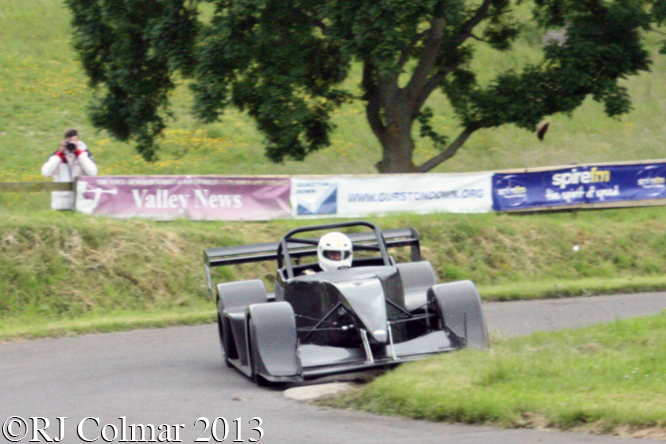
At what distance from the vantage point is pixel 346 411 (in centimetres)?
670

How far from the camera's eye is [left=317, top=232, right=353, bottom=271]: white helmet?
355 inches

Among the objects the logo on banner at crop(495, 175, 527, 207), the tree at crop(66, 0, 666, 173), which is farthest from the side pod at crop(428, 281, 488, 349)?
the tree at crop(66, 0, 666, 173)

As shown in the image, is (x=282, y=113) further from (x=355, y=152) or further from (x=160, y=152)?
(x=355, y=152)

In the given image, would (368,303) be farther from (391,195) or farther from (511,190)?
(511,190)

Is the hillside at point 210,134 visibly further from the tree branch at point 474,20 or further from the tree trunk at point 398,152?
the tree trunk at point 398,152

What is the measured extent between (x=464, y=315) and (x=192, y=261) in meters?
7.96

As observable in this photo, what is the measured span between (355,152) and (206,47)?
16.7 m

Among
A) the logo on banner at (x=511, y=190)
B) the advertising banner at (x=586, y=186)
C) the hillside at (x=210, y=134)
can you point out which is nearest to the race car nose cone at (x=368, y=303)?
the logo on banner at (x=511, y=190)

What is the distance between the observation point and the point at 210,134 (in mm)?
36688

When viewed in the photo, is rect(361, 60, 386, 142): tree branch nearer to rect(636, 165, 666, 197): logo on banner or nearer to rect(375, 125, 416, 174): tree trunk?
rect(375, 125, 416, 174): tree trunk

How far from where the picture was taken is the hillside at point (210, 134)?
32.7 metres

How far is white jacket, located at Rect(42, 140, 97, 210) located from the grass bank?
18.9 inches

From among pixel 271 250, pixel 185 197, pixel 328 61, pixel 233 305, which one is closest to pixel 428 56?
pixel 328 61

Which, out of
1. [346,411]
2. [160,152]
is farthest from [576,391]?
[160,152]
